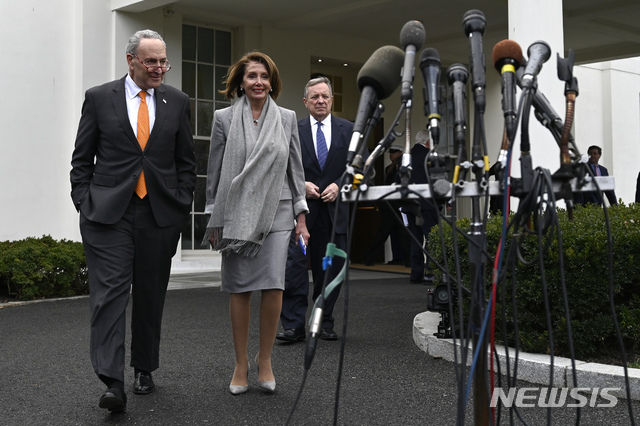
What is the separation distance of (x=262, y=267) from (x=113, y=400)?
3.68 feet

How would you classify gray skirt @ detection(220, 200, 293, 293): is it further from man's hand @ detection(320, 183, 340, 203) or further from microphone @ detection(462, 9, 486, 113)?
microphone @ detection(462, 9, 486, 113)

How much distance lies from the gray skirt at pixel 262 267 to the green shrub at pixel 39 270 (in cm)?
586

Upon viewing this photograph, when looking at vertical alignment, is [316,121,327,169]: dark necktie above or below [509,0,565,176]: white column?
below

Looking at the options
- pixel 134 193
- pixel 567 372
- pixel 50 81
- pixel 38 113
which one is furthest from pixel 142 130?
pixel 50 81

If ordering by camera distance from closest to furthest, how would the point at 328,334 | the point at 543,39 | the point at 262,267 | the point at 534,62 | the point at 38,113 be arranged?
the point at 534,62 → the point at 262,267 → the point at 328,334 → the point at 543,39 → the point at 38,113

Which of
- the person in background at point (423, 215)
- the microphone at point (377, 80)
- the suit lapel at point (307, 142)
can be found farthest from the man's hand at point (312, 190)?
the person in background at point (423, 215)

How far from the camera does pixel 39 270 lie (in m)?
9.70

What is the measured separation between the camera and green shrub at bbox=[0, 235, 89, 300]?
955 centimetres

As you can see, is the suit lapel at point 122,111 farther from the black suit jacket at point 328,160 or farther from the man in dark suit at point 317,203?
the black suit jacket at point 328,160

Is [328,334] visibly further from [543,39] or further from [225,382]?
[543,39]

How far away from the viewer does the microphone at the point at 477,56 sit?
2.37 m

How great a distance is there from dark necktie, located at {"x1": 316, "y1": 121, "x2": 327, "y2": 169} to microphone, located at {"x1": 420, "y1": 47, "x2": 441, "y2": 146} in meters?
3.85

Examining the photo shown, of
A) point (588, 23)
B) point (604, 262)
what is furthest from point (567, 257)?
point (588, 23)

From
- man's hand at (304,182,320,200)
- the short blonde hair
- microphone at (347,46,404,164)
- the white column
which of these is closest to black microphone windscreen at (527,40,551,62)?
microphone at (347,46,404,164)
